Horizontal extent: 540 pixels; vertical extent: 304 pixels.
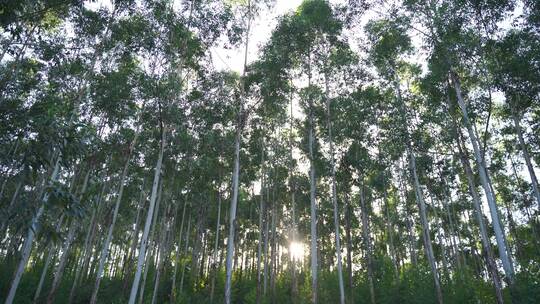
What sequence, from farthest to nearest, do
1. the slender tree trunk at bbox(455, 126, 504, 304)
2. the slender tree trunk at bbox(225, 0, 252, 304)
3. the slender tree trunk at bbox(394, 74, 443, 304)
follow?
1. the slender tree trunk at bbox(394, 74, 443, 304)
2. the slender tree trunk at bbox(225, 0, 252, 304)
3. the slender tree trunk at bbox(455, 126, 504, 304)

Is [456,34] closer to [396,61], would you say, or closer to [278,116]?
[396,61]

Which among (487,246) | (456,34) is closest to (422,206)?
(487,246)

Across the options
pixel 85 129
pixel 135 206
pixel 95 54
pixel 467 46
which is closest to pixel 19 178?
pixel 85 129

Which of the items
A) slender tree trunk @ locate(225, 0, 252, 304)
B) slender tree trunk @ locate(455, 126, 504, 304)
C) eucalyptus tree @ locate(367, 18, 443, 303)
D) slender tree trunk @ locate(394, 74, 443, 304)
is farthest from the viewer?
eucalyptus tree @ locate(367, 18, 443, 303)

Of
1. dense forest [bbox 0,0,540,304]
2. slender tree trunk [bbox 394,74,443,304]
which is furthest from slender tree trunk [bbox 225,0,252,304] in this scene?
slender tree trunk [bbox 394,74,443,304]

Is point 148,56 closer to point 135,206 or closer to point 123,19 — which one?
point 123,19

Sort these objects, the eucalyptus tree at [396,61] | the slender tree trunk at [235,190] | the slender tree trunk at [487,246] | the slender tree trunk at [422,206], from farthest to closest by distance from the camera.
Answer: the eucalyptus tree at [396,61] → the slender tree trunk at [422,206] → the slender tree trunk at [235,190] → the slender tree trunk at [487,246]

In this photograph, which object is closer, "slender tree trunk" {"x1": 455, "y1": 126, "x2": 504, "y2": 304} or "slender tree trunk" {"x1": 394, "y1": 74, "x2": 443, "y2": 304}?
"slender tree trunk" {"x1": 455, "y1": 126, "x2": 504, "y2": 304}

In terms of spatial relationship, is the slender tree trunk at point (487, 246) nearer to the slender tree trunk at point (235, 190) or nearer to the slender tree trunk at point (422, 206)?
the slender tree trunk at point (422, 206)

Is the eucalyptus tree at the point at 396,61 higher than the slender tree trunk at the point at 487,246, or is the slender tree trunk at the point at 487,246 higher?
the eucalyptus tree at the point at 396,61

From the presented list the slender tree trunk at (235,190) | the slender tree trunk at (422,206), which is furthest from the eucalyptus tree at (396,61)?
the slender tree trunk at (235,190)

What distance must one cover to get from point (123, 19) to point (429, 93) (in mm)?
14359

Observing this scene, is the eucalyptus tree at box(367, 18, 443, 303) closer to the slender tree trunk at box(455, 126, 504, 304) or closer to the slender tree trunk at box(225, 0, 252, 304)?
the slender tree trunk at box(455, 126, 504, 304)

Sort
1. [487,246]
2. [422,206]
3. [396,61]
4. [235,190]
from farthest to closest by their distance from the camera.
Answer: [396,61]
[422,206]
[235,190]
[487,246]
